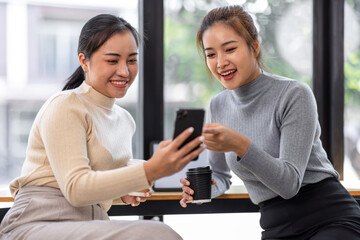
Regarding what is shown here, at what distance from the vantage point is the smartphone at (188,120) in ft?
4.00

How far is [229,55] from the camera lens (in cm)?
168

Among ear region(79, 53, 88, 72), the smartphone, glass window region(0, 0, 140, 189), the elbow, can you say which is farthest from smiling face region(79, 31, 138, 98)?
glass window region(0, 0, 140, 189)

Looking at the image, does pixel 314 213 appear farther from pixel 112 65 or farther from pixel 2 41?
pixel 2 41

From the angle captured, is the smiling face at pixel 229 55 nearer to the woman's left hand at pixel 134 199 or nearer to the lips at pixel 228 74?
the lips at pixel 228 74

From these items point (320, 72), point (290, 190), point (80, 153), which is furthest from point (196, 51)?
point (80, 153)

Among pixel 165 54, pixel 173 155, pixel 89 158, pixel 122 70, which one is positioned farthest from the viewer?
pixel 165 54

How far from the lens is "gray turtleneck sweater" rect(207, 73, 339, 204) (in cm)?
147

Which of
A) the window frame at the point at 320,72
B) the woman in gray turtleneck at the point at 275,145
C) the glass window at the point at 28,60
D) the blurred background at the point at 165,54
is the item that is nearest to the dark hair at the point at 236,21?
the woman in gray turtleneck at the point at 275,145

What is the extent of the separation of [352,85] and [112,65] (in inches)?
77.3

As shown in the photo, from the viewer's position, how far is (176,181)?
237cm

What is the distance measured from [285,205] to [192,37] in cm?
148

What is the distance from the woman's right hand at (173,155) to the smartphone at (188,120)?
2 cm

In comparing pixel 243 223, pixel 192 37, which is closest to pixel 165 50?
pixel 192 37

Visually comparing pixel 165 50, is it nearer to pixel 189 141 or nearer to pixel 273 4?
pixel 273 4
